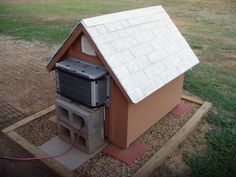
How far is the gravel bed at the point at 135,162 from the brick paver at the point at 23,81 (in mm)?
2268

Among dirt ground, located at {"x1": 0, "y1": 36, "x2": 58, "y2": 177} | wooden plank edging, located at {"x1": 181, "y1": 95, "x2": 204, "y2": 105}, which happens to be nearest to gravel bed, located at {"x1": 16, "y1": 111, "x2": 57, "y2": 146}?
dirt ground, located at {"x1": 0, "y1": 36, "x2": 58, "y2": 177}

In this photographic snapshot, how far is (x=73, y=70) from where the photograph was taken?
4285 millimetres

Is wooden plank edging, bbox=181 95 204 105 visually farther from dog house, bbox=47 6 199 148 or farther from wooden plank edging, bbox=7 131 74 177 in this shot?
wooden plank edging, bbox=7 131 74 177

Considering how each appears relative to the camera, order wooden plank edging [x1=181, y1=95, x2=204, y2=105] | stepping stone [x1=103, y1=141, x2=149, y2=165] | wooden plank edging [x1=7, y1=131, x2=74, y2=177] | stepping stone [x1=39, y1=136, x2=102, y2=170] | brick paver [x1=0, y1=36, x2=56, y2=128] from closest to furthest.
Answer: wooden plank edging [x1=7, y1=131, x2=74, y2=177]
stepping stone [x1=39, y1=136, x2=102, y2=170]
stepping stone [x1=103, y1=141, x2=149, y2=165]
brick paver [x1=0, y1=36, x2=56, y2=128]
wooden plank edging [x1=181, y1=95, x2=204, y2=105]

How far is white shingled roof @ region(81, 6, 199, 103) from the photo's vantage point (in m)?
4.12

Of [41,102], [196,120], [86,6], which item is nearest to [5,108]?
[41,102]

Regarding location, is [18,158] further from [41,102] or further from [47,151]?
[41,102]

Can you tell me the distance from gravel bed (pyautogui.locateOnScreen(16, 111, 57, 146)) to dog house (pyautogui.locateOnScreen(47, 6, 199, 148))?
3.97 feet

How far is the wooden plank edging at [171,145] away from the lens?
14.6 feet

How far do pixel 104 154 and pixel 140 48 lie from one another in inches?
75.8

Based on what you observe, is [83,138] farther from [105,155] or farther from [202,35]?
[202,35]

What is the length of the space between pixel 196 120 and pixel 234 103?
1474 millimetres

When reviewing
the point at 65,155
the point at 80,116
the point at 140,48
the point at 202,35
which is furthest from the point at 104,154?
the point at 202,35

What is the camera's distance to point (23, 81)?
7.84 meters
